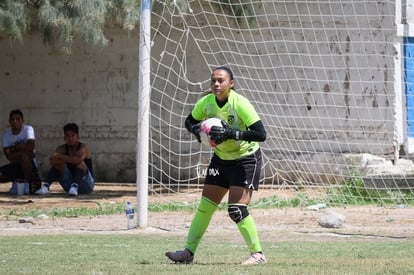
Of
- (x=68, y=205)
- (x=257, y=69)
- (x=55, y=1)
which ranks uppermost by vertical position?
(x=55, y=1)

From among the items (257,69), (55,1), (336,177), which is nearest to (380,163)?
(336,177)

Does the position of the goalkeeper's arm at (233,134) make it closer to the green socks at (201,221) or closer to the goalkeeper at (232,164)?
the goalkeeper at (232,164)

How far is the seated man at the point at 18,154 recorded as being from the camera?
17.8 m

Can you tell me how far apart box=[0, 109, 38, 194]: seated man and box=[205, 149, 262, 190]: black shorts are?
9.00 metres

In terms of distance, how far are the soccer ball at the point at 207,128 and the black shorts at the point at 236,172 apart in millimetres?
318

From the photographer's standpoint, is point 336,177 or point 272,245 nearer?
point 272,245

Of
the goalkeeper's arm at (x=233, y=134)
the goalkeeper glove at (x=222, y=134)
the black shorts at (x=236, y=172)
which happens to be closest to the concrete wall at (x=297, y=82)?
the black shorts at (x=236, y=172)

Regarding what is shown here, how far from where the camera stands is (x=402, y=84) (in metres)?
18.9

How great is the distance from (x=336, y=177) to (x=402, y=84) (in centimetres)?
247

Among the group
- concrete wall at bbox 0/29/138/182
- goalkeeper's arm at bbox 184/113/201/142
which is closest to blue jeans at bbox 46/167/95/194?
concrete wall at bbox 0/29/138/182

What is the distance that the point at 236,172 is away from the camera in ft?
30.0

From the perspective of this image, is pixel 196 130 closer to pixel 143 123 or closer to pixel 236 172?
pixel 236 172

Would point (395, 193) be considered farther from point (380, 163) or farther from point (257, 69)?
point (257, 69)

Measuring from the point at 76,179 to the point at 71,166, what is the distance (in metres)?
0.27
